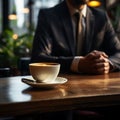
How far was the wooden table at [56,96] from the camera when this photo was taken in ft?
3.69

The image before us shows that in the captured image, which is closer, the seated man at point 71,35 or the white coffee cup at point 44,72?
the white coffee cup at point 44,72

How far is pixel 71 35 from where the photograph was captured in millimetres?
2174

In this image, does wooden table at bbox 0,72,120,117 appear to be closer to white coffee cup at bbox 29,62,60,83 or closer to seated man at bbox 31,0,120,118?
white coffee cup at bbox 29,62,60,83

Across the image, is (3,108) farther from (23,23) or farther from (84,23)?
(23,23)

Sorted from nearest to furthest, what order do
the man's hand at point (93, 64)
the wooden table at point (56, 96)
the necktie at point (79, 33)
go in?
the wooden table at point (56, 96), the man's hand at point (93, 64), the necktie at point (79, 33)

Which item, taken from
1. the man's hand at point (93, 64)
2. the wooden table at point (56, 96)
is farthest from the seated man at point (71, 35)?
the wooden table at point (56, 96)

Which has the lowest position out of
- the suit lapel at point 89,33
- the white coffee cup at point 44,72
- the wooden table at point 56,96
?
the wooden table at point 56,96

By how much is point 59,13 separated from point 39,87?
997 mm

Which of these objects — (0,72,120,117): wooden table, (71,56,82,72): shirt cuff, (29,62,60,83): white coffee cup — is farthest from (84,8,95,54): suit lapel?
(29,62,60,83): white coffee cup

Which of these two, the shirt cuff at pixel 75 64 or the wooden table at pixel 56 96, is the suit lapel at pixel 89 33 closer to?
the shirt cuff at pixel 75 64

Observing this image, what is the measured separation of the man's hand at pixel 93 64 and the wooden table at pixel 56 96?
30 cm

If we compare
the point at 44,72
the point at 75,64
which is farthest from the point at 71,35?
the point at 44,72

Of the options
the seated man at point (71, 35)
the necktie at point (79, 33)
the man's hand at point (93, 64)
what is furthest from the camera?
the necktie at point (79, 33)

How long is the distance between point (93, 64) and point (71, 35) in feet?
1.27
